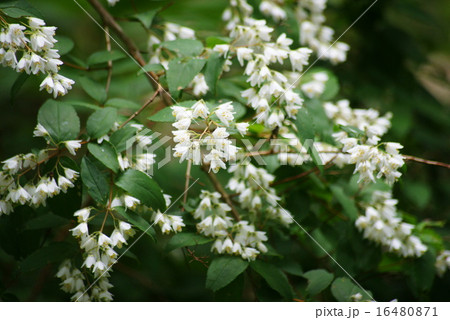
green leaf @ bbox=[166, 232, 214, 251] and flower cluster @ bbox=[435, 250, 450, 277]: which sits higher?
green leaf @ bbox=[166, 232, 214, 251]

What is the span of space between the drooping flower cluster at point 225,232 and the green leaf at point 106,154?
1.25 ft

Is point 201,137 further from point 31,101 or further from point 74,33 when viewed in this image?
point 31,101

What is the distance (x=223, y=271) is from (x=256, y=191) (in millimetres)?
412

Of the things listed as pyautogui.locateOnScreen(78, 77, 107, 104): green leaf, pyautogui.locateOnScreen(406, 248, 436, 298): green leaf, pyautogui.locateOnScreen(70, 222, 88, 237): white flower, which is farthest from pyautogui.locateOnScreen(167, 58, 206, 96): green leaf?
pyautogui.locateOnScreen(406, 248, 436, 298): green leaf

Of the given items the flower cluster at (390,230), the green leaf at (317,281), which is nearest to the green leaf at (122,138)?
the green leaf at (317,281)

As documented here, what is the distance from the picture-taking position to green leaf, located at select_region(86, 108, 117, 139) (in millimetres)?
1536

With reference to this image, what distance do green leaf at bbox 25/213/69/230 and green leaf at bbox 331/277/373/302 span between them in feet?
3.72

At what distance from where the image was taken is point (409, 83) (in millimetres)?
2730

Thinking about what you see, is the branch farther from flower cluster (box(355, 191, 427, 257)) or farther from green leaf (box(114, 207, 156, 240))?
flower cluster (box(355, 191, 427, 257))

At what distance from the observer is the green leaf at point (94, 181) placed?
56.3 inches

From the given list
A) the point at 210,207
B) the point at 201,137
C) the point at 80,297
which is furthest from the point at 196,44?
the point at 80,297

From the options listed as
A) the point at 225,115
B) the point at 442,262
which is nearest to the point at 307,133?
the point at 225,115

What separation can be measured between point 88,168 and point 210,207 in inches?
19.3

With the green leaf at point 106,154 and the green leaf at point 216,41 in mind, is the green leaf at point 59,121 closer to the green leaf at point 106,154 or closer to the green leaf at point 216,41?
the green leaf at point 106,154
